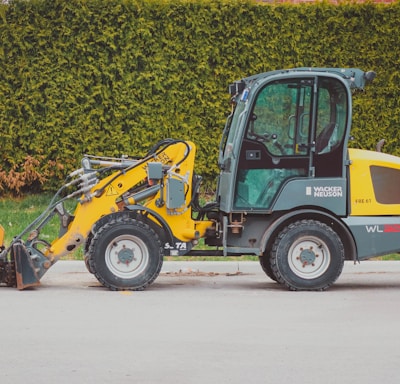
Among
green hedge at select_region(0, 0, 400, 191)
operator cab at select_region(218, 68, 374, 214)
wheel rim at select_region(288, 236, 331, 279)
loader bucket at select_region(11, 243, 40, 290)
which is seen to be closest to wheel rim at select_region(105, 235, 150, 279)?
loader bucket at select_region(11, 243, 40, 290)

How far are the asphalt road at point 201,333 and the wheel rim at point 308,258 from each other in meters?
0.24

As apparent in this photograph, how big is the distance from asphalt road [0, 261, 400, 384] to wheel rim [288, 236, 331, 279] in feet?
0.80

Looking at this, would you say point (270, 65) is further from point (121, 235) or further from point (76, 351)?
point (76, 351)

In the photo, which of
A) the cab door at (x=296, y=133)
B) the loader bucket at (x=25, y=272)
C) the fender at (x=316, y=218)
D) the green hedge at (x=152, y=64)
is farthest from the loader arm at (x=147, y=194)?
the green hedge at (x=152, y=64)

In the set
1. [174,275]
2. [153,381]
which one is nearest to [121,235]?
[174,275]

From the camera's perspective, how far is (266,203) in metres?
9.94

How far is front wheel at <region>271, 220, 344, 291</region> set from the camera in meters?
9.78

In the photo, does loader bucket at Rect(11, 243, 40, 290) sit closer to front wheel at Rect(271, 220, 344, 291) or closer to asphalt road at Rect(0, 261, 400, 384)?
asphalt road at Rect(0, 261, 400, 384)

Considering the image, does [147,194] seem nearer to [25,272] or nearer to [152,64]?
[25,272]

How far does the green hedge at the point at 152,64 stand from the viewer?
14828 millimetres

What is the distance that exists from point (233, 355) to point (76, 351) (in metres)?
1.07

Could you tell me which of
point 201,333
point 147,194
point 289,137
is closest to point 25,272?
point 147,194

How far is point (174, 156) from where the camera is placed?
10.1 metres

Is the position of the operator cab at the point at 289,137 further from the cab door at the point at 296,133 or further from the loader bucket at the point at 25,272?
the loader bucket at the point at 25,272
